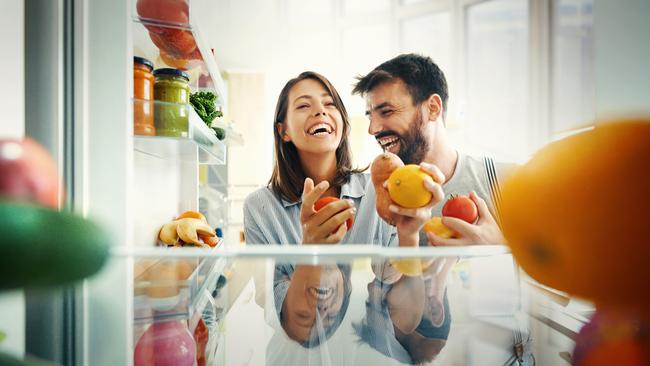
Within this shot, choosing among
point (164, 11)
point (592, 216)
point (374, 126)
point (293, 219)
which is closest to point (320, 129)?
point (374, 126)

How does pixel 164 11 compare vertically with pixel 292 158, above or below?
above

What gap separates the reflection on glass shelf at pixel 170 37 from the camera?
0.66 m

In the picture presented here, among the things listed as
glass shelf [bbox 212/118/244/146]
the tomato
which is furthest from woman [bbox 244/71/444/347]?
the tomato

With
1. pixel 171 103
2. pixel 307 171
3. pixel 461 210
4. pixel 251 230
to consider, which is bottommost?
pixel 251 230

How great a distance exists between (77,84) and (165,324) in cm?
38

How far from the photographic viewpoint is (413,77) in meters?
1.42

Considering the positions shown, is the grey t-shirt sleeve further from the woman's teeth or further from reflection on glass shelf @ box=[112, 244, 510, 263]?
reflection on glass shelf @ box=[112, 244, 510, 263]

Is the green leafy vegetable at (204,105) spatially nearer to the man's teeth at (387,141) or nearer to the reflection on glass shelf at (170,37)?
the reflection on glass shelf at (170,37)

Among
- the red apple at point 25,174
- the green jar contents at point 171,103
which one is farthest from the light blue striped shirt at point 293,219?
the red apple at point 25,174

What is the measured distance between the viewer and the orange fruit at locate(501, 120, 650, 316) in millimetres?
120

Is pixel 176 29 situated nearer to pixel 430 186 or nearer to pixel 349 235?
pixel 430 186

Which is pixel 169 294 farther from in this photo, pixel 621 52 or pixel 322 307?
pixel 621 52

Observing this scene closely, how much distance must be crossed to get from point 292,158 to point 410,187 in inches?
30.1

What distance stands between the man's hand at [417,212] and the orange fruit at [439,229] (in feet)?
0.11
